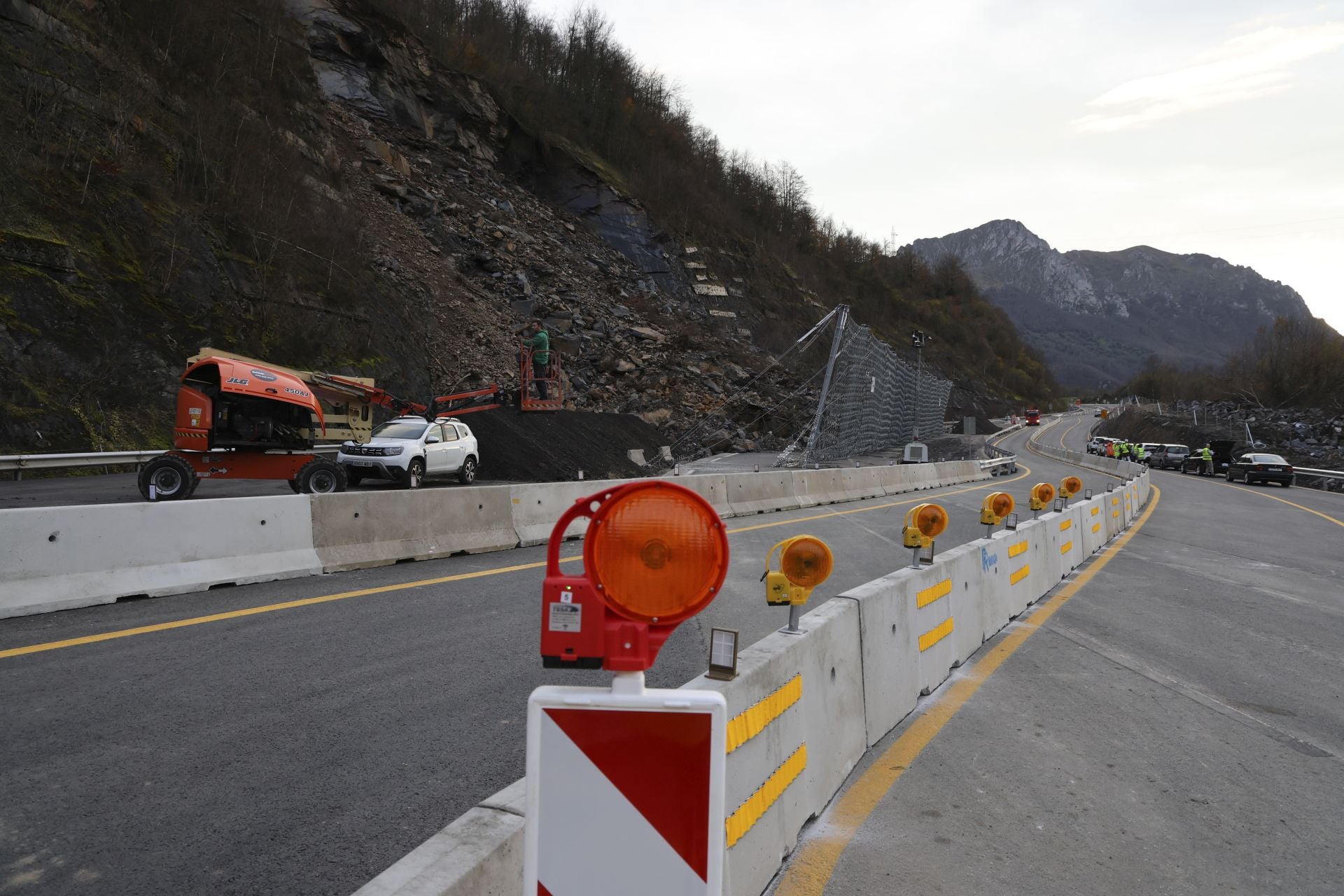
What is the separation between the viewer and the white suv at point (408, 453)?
1878 centimetres

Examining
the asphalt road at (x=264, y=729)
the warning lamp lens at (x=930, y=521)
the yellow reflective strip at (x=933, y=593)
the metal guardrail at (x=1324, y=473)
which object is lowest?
the metal guardrail at (x=1324, y=473)

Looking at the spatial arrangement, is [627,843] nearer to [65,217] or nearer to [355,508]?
[355,508]

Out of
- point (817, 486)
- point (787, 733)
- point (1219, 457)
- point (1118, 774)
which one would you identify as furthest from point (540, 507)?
point (1219, 457)

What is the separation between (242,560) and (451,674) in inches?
150

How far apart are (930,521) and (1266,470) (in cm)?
4017

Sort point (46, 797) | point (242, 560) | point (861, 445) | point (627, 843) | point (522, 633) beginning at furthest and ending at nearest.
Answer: point (861, 445), point (242, 560), point (522, 633), point (46, 797), point (627, 843)

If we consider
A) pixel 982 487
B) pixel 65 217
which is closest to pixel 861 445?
pixel 982 487

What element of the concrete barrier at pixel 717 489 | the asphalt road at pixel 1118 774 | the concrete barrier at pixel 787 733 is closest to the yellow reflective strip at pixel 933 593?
the asphalt road at pixel 1118 774

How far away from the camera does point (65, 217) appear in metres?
21.5

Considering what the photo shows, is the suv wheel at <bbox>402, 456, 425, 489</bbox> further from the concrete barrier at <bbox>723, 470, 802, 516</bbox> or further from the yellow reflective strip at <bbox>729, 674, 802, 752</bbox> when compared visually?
the yellow reflective strip at <bbox>729, 674, 802, 752</bbox>

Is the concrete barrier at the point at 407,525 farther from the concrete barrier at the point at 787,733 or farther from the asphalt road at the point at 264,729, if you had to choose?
the concrete barrier at the point at 787,733

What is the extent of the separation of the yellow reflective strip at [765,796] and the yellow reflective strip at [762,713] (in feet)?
0.69

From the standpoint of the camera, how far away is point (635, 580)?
2.18 metres

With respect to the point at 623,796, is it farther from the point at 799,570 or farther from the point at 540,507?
the point at 540,507
